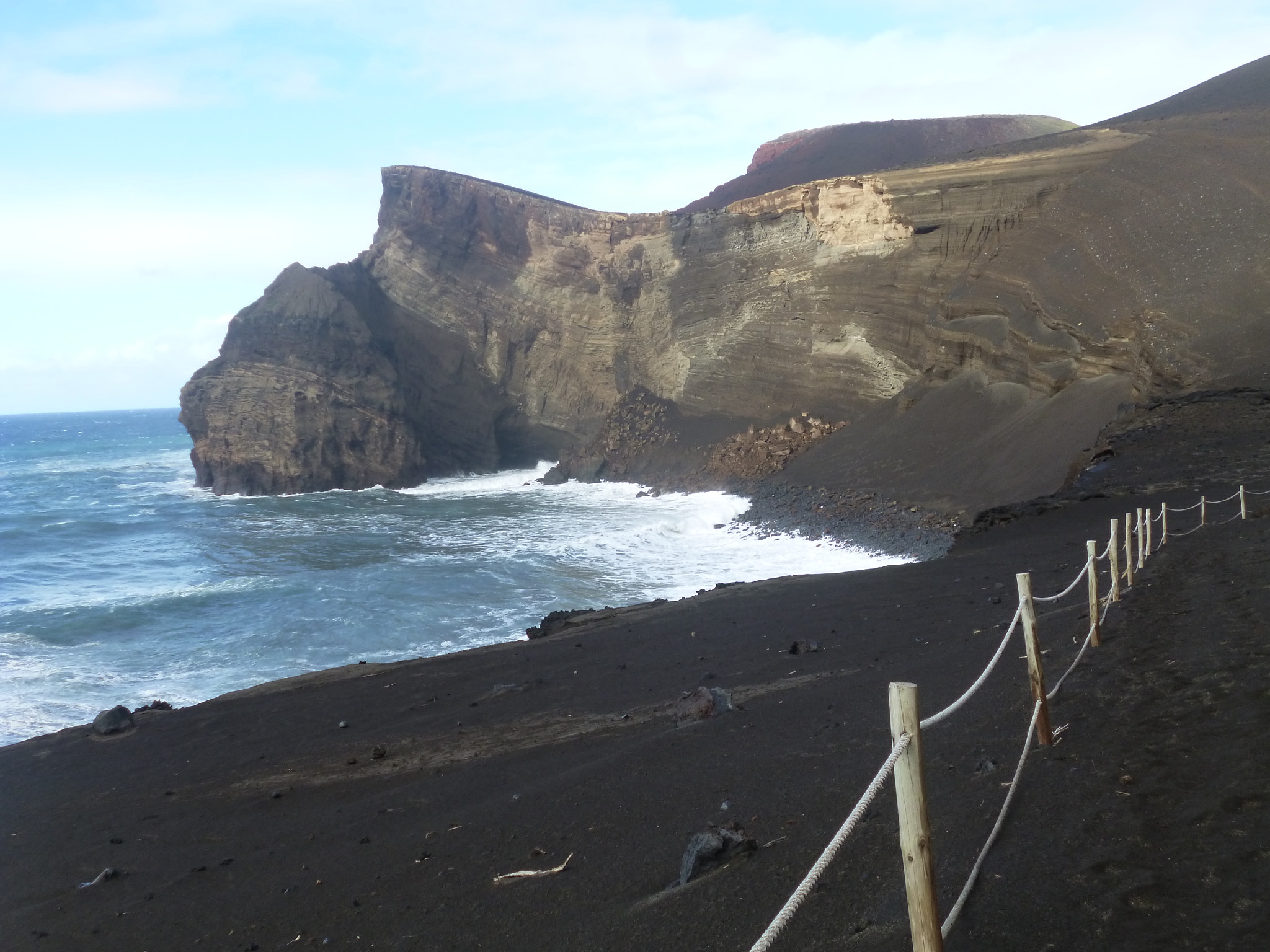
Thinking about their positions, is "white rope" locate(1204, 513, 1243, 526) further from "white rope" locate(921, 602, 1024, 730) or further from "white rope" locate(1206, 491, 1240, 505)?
"white rope" locate(921, 602, 1024, 730)

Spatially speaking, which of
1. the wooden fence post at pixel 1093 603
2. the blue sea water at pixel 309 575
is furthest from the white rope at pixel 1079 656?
the blue sea water at pixel 309 575

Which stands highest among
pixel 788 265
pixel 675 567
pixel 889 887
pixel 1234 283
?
pixel 788 265

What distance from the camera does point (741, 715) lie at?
686cm

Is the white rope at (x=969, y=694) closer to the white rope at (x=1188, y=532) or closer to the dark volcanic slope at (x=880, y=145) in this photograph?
the white rope at (x=1188, y=532)

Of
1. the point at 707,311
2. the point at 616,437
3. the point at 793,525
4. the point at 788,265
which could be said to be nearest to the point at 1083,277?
the point at 793,525

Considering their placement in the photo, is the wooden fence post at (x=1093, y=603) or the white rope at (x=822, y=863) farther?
the wooden fence post at (x=1093, y=603)

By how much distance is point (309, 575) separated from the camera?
19.5 meters

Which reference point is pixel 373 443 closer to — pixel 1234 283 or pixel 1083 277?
pixel 1083 277

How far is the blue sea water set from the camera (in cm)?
1383

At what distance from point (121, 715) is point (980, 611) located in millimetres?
8606

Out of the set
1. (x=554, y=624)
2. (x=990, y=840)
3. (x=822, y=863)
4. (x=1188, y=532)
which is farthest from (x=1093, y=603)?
(x=554, y=624)

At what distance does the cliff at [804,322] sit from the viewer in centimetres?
2077

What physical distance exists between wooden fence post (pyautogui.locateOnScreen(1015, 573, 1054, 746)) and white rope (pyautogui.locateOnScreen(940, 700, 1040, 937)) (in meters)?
0.03

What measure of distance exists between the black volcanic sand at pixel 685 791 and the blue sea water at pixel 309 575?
3305mm
